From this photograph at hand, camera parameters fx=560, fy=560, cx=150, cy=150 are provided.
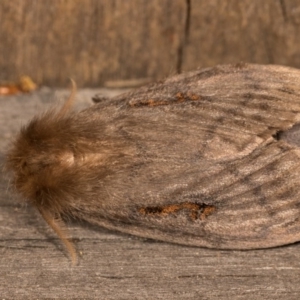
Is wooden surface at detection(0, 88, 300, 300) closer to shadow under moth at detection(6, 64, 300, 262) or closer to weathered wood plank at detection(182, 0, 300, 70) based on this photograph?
shadow under moth at detection(6, 64, 300, 262)

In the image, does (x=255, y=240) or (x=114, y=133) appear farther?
(x=114, y=133)

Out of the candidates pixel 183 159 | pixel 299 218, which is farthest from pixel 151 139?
pixel 299 218

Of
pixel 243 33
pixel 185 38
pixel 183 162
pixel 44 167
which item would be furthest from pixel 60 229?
pixel 243 33

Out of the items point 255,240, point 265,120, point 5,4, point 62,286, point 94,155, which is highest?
point 5,4

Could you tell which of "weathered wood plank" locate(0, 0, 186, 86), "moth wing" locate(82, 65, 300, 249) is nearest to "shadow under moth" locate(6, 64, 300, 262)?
"moth wing" locate(82, 65, 300, 249)

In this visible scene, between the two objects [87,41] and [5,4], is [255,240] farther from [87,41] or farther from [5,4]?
[5,4]

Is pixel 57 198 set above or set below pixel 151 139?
below

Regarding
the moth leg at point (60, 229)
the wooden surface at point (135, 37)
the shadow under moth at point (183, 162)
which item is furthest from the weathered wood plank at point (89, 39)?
the moth leg at point (60, 229)
